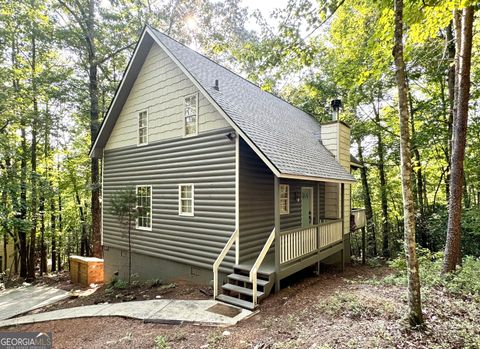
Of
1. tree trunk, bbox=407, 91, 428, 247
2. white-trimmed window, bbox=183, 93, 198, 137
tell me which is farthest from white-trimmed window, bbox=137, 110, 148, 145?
tree trunk, bbox=407, 91, 428, 247

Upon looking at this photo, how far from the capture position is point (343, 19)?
10.9 m

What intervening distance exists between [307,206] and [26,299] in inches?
425

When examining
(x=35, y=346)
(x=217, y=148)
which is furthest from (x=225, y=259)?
(x=35, y=346)

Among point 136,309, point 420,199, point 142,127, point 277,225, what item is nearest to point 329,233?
point 277,225

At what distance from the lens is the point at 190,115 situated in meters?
8.05

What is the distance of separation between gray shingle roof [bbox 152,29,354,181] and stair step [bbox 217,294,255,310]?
300 centimetres

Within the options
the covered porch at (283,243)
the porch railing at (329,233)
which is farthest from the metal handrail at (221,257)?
the porch railing at (329,233)

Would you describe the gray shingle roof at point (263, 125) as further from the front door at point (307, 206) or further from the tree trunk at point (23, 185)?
the tree trunk at point (23, 185)

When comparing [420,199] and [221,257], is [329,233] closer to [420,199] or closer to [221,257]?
[221,257]

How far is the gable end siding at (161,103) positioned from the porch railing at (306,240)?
350 centimetres

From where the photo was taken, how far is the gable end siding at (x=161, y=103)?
302 inches

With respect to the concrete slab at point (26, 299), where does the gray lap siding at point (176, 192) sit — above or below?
above

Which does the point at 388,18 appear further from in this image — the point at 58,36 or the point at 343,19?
the point at 58,36

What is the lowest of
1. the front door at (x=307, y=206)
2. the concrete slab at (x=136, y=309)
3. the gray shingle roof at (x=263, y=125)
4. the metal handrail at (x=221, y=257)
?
the concrete slab at (x=136, y=309)
